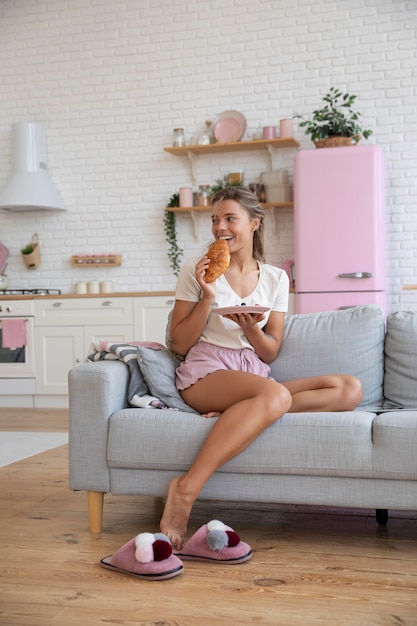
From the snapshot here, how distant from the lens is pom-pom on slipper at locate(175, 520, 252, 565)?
7.63 ft

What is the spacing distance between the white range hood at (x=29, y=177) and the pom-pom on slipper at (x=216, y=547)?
449cm

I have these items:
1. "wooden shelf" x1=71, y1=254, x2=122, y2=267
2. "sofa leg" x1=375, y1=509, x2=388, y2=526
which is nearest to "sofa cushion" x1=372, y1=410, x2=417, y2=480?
"sofa leg" x1=375, y1=509, x2=388, y2=526

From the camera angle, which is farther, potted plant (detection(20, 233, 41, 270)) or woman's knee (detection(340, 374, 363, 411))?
potted plant (detection(20, 233, 41, 270))

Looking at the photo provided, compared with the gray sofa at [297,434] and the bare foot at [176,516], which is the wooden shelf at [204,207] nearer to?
the gray sofa at [297,434]

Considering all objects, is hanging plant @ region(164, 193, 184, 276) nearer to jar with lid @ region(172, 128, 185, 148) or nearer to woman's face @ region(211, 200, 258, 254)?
jar with lid @ region(172, 128, 185, 148)

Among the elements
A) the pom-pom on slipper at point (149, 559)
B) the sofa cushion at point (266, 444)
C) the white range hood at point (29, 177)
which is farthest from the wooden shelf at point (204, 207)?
the pom-pom on slipper at point (149, 559)

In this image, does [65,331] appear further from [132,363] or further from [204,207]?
[132,363]

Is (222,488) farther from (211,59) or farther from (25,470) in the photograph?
(211,59)

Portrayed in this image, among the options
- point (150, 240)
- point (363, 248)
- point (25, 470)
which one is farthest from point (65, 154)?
point (25, 470)

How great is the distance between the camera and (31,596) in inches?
82.4

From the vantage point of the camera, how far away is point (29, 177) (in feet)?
21.3

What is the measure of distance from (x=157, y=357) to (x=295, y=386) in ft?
1.66

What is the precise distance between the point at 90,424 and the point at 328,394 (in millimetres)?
814

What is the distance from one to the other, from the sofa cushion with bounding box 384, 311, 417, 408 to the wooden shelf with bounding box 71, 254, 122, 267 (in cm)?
385
